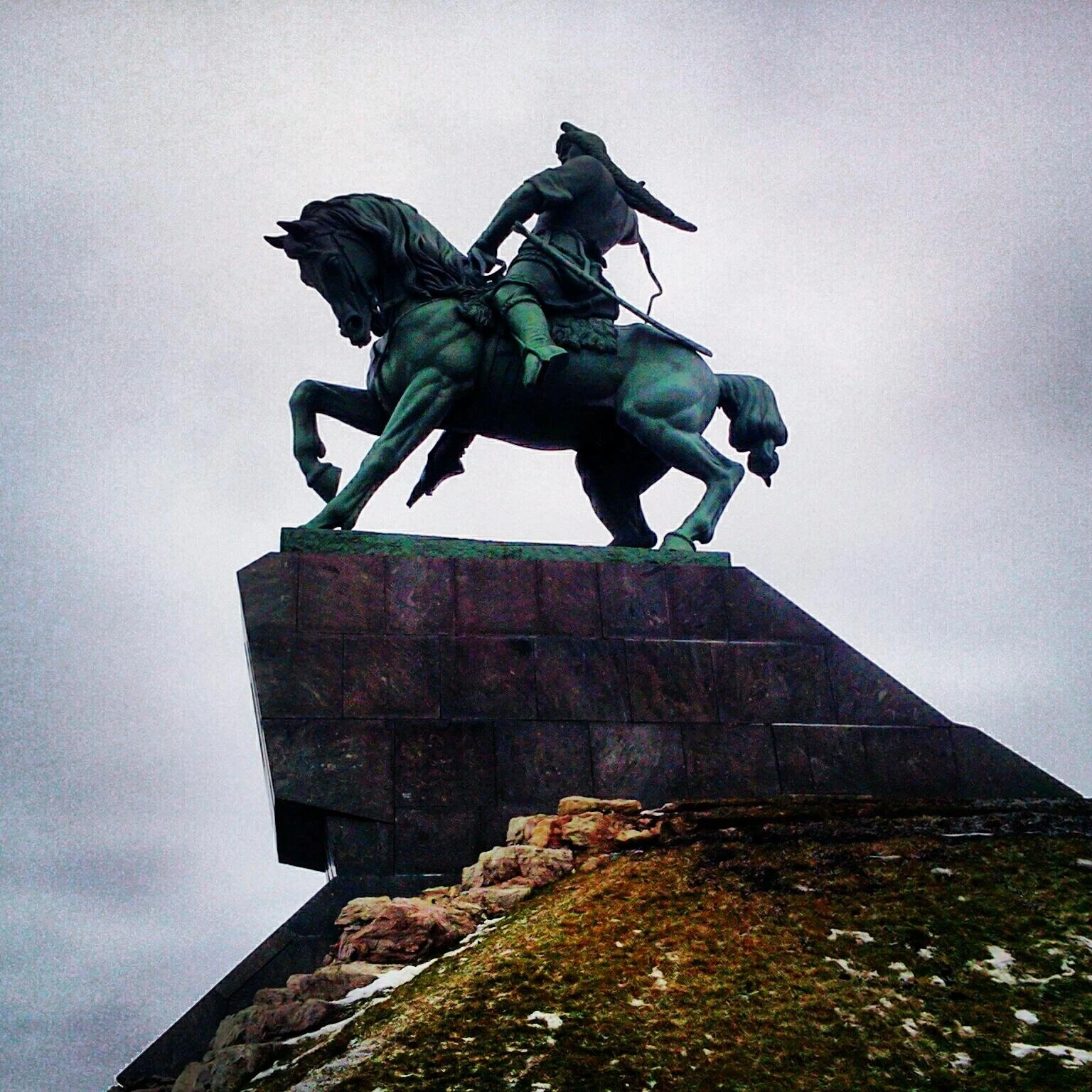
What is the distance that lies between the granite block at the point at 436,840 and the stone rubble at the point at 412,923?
26 centimetres

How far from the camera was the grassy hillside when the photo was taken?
4887 mm

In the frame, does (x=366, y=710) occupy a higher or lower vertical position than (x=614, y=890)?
higher

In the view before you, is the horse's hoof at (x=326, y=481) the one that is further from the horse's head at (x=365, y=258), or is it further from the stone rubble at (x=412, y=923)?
the stone rubble at (x=412, y=923)

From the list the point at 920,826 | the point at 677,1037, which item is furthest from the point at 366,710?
the point at 677,1037

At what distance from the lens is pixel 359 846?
28.2ft

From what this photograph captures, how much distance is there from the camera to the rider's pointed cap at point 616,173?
495 inches

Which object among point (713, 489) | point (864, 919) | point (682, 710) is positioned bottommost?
point (864, 919)

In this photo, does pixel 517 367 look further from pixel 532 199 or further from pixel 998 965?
pixel 998 965

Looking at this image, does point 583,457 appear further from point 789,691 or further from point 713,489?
point 789,691

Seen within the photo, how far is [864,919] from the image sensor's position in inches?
238

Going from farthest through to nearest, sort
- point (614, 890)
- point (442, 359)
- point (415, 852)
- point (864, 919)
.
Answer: point (442, 359) → point (415, 852) → point (614, 890) → point (864, 919)

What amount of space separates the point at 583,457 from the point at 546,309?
1.42 meters

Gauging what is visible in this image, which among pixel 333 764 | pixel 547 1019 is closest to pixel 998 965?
pixel 547 1019

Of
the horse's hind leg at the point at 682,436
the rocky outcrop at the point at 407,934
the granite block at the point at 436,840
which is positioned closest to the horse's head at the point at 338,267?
the horse's hind leg at the point at 682,436
